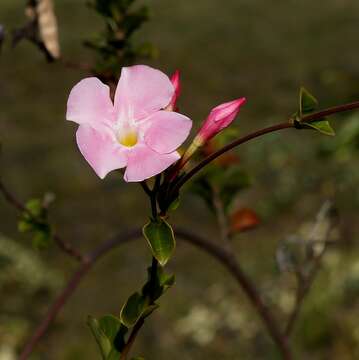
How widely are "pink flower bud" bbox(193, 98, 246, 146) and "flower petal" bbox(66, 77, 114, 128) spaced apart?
0.09 metres

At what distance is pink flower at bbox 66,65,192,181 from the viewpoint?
64 centimetres

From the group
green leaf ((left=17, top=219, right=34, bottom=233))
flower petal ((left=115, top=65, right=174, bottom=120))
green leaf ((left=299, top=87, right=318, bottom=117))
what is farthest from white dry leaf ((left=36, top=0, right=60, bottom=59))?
green leaf ((left=299, top=87, right=318, bottom=117))

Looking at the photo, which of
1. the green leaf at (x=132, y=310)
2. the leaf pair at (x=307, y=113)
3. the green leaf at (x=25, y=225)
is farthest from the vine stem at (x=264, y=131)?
the green leaf at (x=25, y=225)

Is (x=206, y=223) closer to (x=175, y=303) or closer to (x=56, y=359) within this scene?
(x=175, y=303)

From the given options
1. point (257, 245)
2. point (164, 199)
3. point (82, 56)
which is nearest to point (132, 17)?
point (164, 199)

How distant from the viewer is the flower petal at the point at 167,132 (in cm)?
64

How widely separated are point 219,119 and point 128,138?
84 mm

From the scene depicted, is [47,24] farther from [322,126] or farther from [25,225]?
[322,126]

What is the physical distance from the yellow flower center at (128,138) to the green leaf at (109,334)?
178 mm

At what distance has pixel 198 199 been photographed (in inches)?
117

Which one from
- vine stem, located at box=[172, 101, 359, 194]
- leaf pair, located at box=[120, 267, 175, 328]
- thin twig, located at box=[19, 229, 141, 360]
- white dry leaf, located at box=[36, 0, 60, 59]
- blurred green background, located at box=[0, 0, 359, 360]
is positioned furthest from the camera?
blurred green background, located at box=[0, 0, 359, 360]

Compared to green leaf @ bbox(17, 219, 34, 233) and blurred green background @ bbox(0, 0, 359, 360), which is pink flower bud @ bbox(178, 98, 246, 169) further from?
blurred green background @ bbox(0, 0, 359, 360)

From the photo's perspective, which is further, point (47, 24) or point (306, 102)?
point (47, 24)

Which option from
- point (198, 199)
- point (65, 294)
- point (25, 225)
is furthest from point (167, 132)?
point (198, 199)
